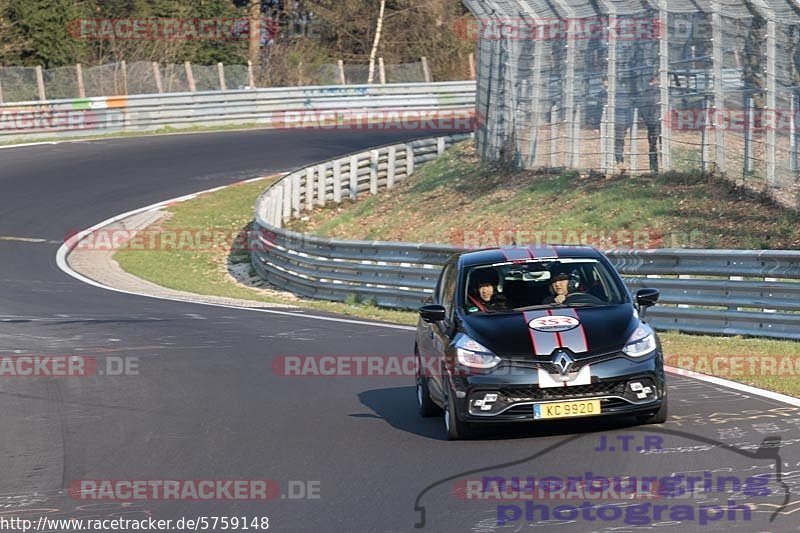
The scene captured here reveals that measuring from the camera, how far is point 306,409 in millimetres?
11633

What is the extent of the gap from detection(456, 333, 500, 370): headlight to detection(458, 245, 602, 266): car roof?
3.82ft

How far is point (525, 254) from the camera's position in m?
10.9

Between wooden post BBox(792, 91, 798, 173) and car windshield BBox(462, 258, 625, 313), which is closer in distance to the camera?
car windshield BBox(462, 258, 625, 313)

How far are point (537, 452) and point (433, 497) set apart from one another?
1360mm

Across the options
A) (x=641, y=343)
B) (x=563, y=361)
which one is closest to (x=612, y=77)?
(x=641, y=343)

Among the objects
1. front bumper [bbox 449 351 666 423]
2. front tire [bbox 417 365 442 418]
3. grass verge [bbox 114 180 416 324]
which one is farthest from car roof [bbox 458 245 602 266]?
grass verge [bbox 114 180 416 324]

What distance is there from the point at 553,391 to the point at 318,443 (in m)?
1.82

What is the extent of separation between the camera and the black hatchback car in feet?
30.9

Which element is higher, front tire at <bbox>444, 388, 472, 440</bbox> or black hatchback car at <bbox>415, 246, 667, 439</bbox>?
black hatchback car at <bbox>415, 246, 667, 439</bbox>

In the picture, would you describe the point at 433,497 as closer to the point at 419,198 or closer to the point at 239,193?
the point at 419,198

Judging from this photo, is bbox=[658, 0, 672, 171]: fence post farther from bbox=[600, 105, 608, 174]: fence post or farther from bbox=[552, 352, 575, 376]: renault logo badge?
bbox=[552, 352, 575, 376]: renault logo badge

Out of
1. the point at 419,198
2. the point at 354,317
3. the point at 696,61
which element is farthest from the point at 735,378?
the point at 419,198

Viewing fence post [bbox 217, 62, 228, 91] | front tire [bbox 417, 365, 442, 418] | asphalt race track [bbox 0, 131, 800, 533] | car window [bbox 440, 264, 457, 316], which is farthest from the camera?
fence post [bbox 217, 62, 228, 91]

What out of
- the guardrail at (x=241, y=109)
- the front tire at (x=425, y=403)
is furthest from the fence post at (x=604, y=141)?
the guardrail at (x=241, y=109)
